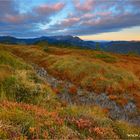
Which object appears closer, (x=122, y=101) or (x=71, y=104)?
(x=71, y=104)

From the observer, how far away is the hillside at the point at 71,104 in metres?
8.60

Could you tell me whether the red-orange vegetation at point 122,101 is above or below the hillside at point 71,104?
below

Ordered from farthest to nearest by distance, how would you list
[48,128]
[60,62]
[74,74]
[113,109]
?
[60,62] < [74,74] < [113,109] < [48,128]

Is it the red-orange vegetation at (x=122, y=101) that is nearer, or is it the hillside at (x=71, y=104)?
the hillside at (x=71, y=104)

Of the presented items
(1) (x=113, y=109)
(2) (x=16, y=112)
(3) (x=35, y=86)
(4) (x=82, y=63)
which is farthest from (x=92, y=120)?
(4) (x=82, y=63)

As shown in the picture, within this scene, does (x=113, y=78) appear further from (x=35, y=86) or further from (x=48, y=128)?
(x=48, y=128)

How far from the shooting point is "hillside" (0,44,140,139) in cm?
860

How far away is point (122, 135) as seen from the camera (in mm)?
10539

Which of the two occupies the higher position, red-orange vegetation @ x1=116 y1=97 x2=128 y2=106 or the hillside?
the hillside

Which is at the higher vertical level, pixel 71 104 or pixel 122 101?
pixel 71 104

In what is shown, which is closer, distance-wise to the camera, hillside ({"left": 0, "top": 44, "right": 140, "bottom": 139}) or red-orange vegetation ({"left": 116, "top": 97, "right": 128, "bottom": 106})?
hillside ({"left": 0, "top": 44, "right": 140, "bottom": 139})

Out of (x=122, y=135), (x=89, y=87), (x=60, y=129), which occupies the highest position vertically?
(x=60, y=129)

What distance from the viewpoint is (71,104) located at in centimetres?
1898

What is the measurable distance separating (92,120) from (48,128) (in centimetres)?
248
